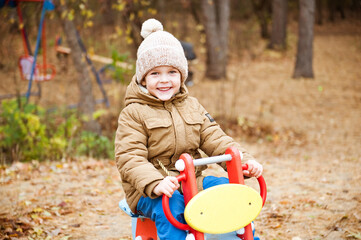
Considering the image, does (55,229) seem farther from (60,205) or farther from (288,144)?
(288,144)

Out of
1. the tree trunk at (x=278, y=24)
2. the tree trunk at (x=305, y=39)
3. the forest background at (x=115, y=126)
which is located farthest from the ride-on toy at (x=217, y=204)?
the tree trunk at (x=278, y=24)

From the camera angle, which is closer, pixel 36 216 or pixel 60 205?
pixel 36 216

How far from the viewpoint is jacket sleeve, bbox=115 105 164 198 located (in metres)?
2.27

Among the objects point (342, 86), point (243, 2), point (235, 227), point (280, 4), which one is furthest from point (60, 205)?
point (243, 2)

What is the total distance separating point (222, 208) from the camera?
2113 mm

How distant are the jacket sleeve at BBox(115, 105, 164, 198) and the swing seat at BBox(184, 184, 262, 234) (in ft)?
1.00

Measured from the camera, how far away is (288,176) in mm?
5215

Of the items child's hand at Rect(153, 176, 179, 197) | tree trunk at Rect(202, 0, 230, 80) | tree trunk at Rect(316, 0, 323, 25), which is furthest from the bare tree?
child's hand at Rect(153, 176, 179, 197)

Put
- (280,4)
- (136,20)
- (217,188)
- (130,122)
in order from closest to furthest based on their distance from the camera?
(217,188), (130,122), (136,20), (280,4)

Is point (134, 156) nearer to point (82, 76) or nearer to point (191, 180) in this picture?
point (191, 180)

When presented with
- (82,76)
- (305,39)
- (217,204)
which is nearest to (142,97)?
(217,204)

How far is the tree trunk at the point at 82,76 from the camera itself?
21.9 feet

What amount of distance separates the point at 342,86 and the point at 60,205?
984cm

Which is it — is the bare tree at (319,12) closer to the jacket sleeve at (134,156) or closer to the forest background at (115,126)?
the forest background at (115,126)
